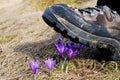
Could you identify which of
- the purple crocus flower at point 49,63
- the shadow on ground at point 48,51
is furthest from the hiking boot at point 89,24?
the purple crocus flower at point 49,63

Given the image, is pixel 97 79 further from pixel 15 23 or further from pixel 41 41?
pixel 15 23

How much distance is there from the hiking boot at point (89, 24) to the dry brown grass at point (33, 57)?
151 millimetres

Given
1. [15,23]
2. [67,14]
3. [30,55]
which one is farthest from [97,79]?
[15,23]

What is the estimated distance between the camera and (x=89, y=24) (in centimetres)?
249

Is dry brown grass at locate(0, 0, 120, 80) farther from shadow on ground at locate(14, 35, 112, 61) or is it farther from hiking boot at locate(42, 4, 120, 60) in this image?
hiking boot at locate(42, 4, 120, 60)

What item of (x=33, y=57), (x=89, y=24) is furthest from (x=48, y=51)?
(x=89, y=24)

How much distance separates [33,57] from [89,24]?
0.67m

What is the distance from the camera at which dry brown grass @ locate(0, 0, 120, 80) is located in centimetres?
258

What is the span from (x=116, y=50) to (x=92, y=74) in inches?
9.0

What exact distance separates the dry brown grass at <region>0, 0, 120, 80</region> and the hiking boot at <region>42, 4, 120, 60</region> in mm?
151

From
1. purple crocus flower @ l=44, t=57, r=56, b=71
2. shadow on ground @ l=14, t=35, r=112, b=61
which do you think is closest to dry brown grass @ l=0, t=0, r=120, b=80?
shadow on ground @ l=14, t=35, r=112, b=61

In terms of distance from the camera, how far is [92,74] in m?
2.58

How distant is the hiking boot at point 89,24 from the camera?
93.6 inches

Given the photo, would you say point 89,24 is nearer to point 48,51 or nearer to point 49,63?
point 49,63
